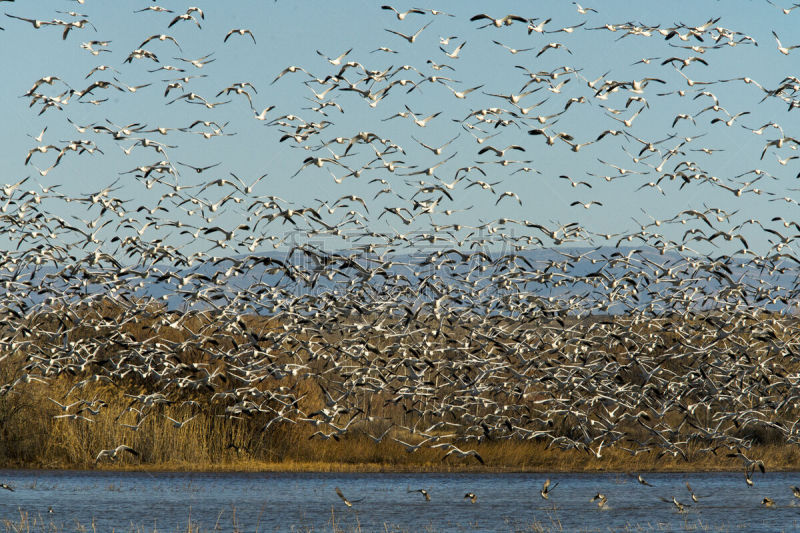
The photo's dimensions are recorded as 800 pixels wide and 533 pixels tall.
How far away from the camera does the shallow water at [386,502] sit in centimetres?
2634

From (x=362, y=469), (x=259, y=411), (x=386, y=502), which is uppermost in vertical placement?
(x=259, y=411)

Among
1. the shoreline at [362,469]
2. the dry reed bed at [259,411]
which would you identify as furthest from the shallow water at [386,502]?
the dry reed bed at [259,411]

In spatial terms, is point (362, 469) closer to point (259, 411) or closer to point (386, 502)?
point (259, 411)

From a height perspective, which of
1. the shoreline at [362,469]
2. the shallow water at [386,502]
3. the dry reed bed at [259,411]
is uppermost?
the dry reed bed at [259,411]

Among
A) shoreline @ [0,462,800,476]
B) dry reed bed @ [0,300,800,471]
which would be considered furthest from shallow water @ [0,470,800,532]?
dry reed bed @ [0,300,800,471]

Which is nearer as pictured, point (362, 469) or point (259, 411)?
point (362, 469)

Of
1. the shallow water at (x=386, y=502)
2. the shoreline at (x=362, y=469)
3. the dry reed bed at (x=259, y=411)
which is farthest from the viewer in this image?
the dry reed bed at (x=259, y=411)

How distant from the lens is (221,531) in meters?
24.9

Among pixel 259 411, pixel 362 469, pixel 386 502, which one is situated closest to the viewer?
pixel 386 502

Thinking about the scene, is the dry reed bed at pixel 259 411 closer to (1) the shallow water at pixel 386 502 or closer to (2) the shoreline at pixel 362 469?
(2) the shoreline at pixel 362 469

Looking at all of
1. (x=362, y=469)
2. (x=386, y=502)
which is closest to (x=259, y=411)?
(x=362, y=469)

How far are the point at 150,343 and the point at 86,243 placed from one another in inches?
271

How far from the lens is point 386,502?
30.2 metres

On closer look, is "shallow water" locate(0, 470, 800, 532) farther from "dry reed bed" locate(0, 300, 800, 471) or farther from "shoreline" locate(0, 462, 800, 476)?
"dry reed bed" locate(0, 300, 800, 471)
